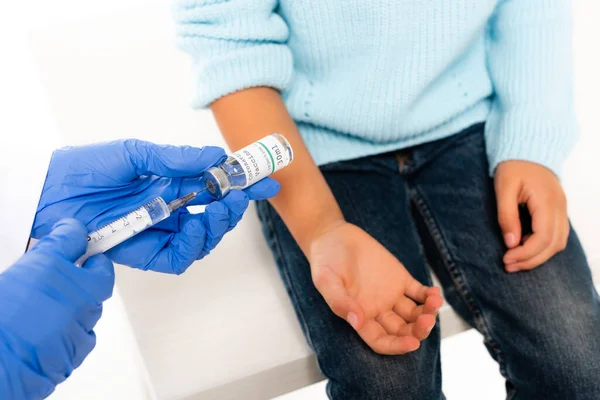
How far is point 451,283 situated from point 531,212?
15 cm

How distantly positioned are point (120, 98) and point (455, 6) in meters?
0.65

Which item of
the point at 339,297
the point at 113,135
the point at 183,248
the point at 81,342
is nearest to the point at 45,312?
the point at 81,342

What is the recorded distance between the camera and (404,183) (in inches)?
35.3

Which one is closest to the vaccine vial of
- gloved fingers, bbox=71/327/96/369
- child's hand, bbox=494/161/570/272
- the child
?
the child

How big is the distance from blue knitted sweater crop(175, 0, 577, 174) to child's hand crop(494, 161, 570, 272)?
0.03 metres

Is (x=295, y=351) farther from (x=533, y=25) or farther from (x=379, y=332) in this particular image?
(x=533, y=25)

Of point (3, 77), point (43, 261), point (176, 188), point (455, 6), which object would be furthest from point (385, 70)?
point (3, 77)

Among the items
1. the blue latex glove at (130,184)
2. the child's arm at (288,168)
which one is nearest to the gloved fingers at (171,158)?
the blue latex glove at (130,184)

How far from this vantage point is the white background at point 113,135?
878 millimetres

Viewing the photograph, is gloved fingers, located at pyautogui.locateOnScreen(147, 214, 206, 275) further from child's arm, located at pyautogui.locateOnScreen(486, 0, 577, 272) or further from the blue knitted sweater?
child's arm, located at pyautogui.locateOnScreen(486, 0, 577, 272)

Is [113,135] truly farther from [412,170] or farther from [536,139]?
[536,139]

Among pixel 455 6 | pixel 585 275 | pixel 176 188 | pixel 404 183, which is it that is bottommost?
pixel 585 275

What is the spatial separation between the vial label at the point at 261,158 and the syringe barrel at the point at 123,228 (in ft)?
0.34

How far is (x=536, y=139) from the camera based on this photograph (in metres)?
0.83
